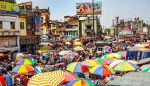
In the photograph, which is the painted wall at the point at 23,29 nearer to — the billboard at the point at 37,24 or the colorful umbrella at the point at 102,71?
the billboard at the point at 37,24

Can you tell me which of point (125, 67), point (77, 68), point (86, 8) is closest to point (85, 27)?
point (86, 8)

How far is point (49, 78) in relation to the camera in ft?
44.6

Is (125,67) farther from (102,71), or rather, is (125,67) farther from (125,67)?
(102,71)

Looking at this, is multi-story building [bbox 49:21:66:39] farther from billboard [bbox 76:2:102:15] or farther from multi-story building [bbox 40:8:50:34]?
multi-story building [bbox 40:8:50:34]

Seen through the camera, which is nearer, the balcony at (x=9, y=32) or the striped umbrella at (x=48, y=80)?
the striped umbrella at (x=48, y=80)

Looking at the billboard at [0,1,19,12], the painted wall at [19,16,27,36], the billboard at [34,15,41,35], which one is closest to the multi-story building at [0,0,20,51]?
the billboard at [0,1,19,12]

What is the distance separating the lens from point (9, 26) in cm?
3616

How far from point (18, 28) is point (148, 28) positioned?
286 feet

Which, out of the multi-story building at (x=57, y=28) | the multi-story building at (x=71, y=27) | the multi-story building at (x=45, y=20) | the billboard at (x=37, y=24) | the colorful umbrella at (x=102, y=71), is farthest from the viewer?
the multi-story building at (x=71, y=27)

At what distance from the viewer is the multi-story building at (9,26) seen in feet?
113

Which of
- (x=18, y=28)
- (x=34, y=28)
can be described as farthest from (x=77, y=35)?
(x=18, y=28)

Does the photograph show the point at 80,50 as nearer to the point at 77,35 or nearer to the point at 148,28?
the point at 77,35

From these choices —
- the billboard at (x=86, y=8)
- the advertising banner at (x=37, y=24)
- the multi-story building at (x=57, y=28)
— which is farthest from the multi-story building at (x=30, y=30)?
the billboard at (x=86, y=8)

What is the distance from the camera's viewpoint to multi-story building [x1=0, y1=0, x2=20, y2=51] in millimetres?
34516
